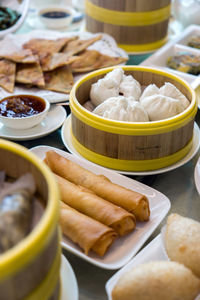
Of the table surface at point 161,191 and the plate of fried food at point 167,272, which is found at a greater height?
the plate of fried food at point 167,272

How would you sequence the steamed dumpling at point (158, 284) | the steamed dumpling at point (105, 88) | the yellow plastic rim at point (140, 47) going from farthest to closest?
1. the yellow plastic rim at point (140, 47)
2. the steamed dumpling at point (105, 88)
3. the steamed dumpling at point (158, 284)

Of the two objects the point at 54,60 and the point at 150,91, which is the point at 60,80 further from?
the point at 150,91

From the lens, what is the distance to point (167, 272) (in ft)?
2.86

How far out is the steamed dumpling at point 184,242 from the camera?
0.94m

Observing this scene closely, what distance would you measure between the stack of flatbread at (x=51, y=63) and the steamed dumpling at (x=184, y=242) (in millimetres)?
933

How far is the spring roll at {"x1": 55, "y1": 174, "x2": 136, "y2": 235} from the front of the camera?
110 cm

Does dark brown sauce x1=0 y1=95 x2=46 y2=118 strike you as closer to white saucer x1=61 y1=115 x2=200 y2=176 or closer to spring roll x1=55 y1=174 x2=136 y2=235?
white saucer x1=61 y1=115 x2=200 y2=176

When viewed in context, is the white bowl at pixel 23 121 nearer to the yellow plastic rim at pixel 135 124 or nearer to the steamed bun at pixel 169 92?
the yellow plastic rim at pixel 135 124

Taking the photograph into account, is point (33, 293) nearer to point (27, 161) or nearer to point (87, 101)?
point (27, 161)

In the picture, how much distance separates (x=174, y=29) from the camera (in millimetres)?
2666

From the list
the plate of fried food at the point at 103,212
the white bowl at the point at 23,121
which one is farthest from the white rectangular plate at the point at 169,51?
the plate of fried food at the point at 103,212

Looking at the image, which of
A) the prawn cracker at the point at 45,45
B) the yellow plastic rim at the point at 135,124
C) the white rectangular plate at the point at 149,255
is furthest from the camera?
the prawn cracker at the point at 45,45

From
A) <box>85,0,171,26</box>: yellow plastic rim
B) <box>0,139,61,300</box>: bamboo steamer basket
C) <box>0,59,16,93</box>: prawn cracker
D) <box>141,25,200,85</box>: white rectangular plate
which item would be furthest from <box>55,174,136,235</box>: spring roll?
<box>85,0,171,26</box>: yellow plastic rim

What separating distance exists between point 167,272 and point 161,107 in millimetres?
667
